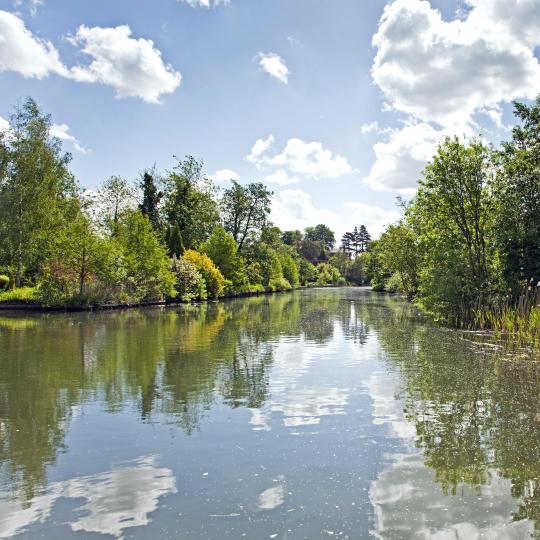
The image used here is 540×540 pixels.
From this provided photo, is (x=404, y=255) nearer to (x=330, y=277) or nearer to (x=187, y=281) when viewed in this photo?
(x=187, y=281)

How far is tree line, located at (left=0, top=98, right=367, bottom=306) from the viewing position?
116ft

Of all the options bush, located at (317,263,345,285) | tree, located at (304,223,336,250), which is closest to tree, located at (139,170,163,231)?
bush, located at (317,263,345,285)

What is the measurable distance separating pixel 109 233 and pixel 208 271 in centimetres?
1063

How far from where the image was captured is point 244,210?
2613 inches

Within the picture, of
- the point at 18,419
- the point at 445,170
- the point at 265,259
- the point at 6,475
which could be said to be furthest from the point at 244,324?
the point at 265,259

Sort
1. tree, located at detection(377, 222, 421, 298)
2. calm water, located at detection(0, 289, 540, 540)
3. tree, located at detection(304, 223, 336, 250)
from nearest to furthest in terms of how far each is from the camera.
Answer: calm water, located at detection(0, 289, 540, 540)
tree, located at detection(377, 222, 421, 298)
tree, located at detection(304, 223, 336, 250)

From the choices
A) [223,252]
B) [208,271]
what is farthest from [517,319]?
[223,252]

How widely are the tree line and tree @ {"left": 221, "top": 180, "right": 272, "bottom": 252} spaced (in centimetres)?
13

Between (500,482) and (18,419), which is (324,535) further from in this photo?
(18,419)

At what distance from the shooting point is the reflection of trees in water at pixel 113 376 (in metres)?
7.65

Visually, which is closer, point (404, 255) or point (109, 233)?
point (109, 233)

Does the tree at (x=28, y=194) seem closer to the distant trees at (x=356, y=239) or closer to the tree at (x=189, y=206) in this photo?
the tree at (x=189, y=206)

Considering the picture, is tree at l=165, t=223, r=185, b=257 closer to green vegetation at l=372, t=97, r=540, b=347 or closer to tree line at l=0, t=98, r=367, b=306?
tree line at l=0, t=98, r=367, b=306

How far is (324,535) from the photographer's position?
4.75m
